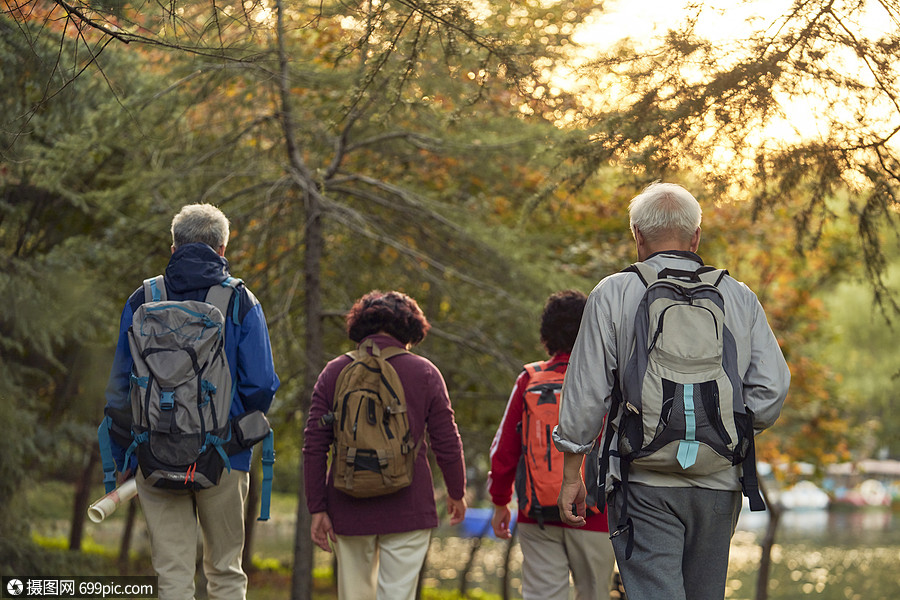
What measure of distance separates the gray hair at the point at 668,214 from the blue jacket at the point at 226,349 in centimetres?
167

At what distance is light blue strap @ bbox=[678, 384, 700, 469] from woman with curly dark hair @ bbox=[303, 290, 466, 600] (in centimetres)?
155

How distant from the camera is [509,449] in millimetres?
4215

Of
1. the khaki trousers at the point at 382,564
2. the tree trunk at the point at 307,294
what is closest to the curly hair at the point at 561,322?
the khaki trousers at the point at 382,564

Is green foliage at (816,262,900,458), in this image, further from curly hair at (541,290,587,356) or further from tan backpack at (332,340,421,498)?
tan backpack at (332,340,421,498)

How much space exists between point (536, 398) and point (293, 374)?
4.24 meters

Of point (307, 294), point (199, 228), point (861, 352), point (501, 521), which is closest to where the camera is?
point (199, 228)

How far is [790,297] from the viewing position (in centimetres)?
1401

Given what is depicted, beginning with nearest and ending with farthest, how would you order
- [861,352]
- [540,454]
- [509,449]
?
[540,454], [509,449], [861,352]

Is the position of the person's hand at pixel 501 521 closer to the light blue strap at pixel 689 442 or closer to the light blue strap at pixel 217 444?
the light blue strap at pixel 217 444

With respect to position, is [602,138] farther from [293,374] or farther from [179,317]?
[293,374]

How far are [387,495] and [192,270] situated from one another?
133cm

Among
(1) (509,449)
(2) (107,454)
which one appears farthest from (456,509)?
(2) (107,454)

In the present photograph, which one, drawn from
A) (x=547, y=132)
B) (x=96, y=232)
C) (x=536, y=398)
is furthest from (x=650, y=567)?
(x=96, y=232)

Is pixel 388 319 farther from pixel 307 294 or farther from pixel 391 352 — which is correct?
pixel 307 294
